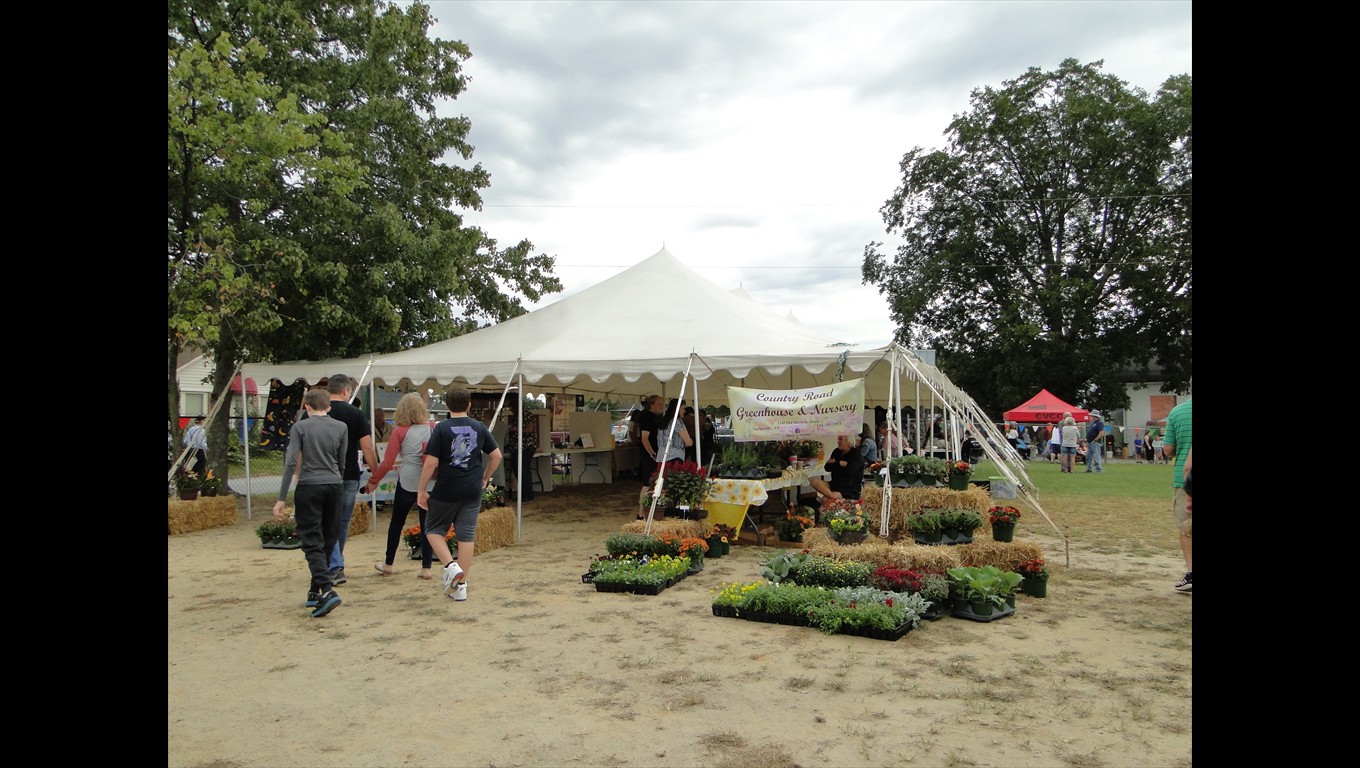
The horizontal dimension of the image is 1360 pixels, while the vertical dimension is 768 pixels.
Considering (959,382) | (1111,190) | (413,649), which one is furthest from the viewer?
(959,382)

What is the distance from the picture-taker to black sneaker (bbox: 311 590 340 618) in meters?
5.70

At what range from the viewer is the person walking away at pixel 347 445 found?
6172mm

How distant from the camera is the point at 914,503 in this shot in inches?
320

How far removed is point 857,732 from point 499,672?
1967 millimetres

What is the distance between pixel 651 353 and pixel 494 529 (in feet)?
9.06

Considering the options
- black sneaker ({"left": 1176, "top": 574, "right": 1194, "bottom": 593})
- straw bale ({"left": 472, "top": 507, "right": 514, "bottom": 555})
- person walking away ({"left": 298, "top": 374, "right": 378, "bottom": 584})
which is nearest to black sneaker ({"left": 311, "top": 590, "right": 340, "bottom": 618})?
person walking away ({"left": 298, "top": 374, "right": 378, "bottom": 584})

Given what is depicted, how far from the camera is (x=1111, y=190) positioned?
27391mm

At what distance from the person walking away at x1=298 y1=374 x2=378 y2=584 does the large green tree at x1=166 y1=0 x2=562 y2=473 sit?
4.70m

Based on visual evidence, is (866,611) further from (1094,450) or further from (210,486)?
(1094,450)
